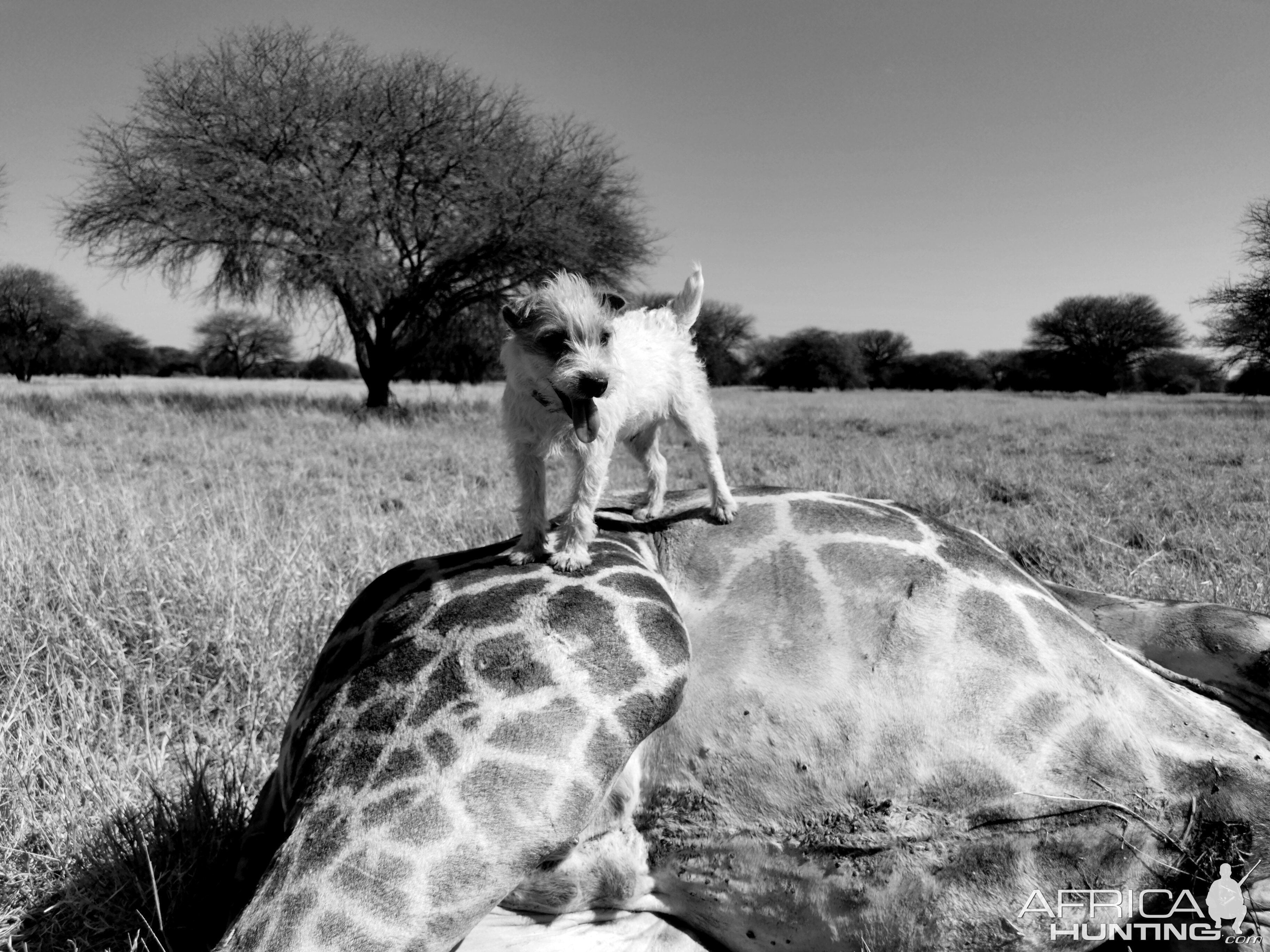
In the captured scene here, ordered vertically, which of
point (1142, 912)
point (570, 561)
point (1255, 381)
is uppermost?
point (1255, 381)

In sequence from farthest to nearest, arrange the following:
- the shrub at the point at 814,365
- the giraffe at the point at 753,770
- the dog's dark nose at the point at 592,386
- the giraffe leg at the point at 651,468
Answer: the shrub at the point at 814,365
the giraffe leg at the point at 651,468
the dog's dark nose at the point at 592,386
the giraffe at the point at 753,770

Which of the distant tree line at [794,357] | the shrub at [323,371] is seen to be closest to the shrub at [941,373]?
the distant tree line at [794,357]

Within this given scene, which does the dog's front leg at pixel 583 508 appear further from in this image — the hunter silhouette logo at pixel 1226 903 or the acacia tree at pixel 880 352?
the acacia tree at pixel 880 352

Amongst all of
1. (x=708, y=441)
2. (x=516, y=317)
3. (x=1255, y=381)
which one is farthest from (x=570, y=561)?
(x=1255, y=381)

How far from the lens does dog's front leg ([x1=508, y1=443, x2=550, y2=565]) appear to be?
2.37 m

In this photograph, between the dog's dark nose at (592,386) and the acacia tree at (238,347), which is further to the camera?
the acacia tree at (238,347)

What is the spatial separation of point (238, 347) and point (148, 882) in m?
94.1

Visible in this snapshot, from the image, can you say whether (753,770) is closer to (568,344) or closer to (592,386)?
(592,386)

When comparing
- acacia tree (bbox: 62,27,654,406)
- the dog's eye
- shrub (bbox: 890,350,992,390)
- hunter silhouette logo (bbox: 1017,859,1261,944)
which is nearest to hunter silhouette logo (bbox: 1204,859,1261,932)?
hunter silhouette logo (bbox: 1017,859,1261,944)

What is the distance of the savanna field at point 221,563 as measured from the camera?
2.46 meters

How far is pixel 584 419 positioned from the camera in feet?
6.98

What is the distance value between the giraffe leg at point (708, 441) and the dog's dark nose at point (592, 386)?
2.03 ft

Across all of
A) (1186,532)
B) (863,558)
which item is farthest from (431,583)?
(1186,532)

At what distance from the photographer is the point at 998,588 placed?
7.41 ft
